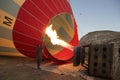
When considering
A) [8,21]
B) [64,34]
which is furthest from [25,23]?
[64,34]

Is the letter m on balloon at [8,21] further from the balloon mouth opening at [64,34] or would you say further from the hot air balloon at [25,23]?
the balloon mouth opening at [64,34]

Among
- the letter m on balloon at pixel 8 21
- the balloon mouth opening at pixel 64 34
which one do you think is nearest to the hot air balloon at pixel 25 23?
the letter m on balloon at pixel 8 21

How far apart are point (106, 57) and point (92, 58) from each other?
427 millimetres

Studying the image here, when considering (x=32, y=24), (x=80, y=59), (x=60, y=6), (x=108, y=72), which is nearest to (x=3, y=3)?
(x=32, y=24)

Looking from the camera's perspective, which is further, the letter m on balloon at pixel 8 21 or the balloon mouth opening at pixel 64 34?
the balloon mouth opening at pixel 64 34

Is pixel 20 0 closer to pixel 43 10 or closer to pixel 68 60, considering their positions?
pixel 43 10

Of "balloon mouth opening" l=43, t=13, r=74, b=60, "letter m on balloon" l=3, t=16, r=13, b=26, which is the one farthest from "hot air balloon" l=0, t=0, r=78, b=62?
"balloon mouth opening" l=43, t=13, r=74, b=60

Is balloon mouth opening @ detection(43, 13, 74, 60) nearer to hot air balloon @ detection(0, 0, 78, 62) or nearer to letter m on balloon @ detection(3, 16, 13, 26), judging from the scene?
hot air balloon @ detection(0, 0, 78, 62)

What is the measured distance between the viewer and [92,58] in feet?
13.5

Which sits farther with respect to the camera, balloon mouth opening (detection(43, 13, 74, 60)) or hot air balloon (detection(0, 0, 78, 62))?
balloon mouth opening (detection(43, 13, 74, 60))

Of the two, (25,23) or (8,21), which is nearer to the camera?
(8,21)

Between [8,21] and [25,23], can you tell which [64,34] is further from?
[8,21]

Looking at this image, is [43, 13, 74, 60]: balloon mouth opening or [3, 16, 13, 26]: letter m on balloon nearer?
[3, 16, 13, 26]: letter m on balloon

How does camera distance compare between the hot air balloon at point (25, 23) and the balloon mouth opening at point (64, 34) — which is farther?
the balloon mouth opening at point (64, 34)
